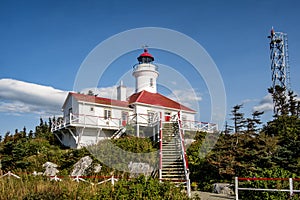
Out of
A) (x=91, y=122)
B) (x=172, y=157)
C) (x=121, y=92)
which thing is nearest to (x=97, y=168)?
(x=172, y=157)

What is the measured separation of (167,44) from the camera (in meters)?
19.6

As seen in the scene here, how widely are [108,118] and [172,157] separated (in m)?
8.04

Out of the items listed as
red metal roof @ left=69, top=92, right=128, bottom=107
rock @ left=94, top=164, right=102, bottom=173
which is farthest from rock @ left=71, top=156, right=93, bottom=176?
red metal roof @ left=69, top=92, right=128, bottom=107

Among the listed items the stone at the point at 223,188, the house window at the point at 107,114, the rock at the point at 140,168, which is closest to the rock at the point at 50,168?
the rock at the point at 140,168

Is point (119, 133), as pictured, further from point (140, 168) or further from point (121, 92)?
point (140, 168)

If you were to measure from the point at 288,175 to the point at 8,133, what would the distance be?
24495 millimetres

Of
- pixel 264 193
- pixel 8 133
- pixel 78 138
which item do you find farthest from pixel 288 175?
pixel 8 133

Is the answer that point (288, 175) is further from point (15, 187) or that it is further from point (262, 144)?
point (15, 187)

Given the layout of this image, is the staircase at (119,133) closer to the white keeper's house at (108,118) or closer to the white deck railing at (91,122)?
the white keeper's house at (108,118)

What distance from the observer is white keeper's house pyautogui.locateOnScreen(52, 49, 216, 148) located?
21625 millimetres

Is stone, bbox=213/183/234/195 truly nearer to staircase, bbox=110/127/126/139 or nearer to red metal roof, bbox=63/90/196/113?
staircase, bbox=110/127/126/139

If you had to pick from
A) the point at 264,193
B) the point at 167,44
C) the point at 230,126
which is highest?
the point at 167,44

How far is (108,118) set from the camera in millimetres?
22438

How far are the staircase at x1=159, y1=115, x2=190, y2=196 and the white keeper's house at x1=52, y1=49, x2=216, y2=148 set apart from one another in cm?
133
